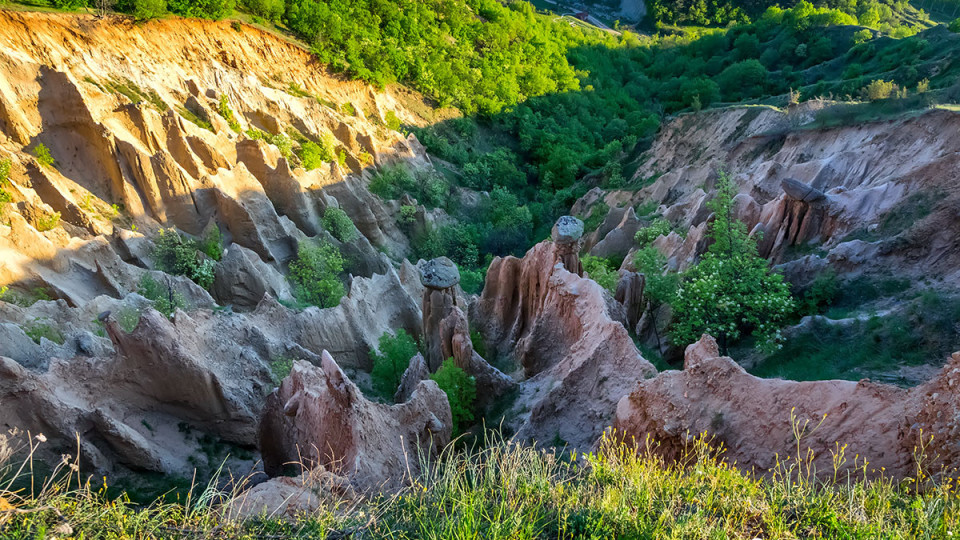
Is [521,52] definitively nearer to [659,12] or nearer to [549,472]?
[659,12]

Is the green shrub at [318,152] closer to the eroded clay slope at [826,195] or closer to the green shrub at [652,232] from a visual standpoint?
the eroded clay slope at [826,195]

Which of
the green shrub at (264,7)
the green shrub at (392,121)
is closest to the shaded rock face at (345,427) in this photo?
the green shrub at (392,121)

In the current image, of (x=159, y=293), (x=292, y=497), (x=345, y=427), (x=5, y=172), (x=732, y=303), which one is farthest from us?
(x=5, y=172)

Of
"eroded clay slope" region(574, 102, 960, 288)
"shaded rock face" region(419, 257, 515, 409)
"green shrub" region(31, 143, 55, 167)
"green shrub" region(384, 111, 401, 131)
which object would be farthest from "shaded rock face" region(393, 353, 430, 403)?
"green shrub" region(384, 111, 401, 131)

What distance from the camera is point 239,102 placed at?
36188mm

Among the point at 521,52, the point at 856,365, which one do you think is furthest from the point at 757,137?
the point at 521,52

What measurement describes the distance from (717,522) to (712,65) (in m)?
71.6

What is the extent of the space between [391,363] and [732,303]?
11345 mm

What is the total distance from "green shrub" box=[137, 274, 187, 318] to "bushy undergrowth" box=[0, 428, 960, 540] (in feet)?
52.5

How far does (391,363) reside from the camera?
2044 cm

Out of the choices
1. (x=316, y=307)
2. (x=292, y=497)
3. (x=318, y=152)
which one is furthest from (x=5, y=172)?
(x=292, y=497)

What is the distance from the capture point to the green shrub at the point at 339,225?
33375 mm

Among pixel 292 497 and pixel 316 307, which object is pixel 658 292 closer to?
pixel 316 307

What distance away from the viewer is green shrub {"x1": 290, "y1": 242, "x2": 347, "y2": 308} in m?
27.4
